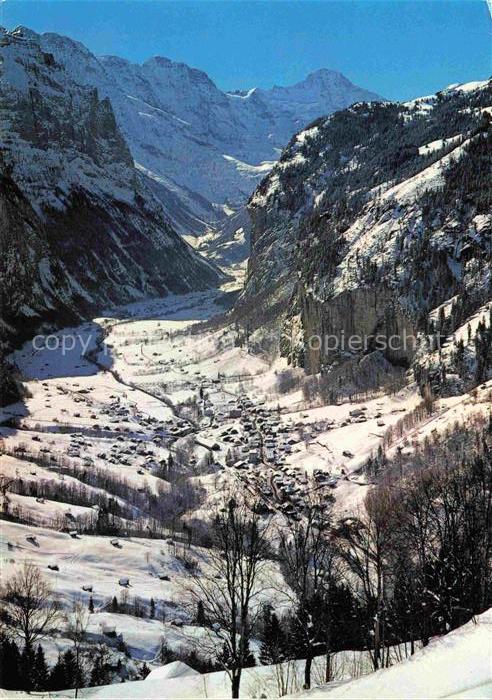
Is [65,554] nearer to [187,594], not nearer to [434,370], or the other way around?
[187,594]

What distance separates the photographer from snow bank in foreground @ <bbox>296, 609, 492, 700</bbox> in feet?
49.0

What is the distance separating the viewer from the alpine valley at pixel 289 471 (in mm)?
29656

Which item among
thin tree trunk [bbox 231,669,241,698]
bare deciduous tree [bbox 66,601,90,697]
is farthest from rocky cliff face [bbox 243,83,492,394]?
thin tree trunk [bbox 231,669,241,698]

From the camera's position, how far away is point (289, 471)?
81.5 meters

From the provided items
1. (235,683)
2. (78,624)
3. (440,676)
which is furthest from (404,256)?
(440,676)

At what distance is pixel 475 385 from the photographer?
3361 inches

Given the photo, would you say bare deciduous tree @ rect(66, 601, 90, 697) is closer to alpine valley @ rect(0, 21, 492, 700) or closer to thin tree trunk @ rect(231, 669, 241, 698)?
Result: alpine valley @ rect(0, 21, 492, 700)

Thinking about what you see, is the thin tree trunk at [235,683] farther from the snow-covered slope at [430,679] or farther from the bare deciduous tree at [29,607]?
the bare deciduous tree at [29,607]

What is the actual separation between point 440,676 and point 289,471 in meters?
66.0

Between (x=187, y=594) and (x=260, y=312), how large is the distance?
112301 millimetres

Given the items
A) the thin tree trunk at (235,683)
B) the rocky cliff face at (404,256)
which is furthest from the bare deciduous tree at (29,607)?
the rocky cliff face at (404,256)

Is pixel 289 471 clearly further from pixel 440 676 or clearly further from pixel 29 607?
pixel 440 676

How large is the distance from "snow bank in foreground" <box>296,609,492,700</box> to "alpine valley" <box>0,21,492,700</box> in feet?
0.28

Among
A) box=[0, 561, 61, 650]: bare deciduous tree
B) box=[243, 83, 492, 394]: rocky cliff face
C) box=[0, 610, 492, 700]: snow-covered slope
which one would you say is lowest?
box=[0, 561, 61, 650]: bare deciduous tree
